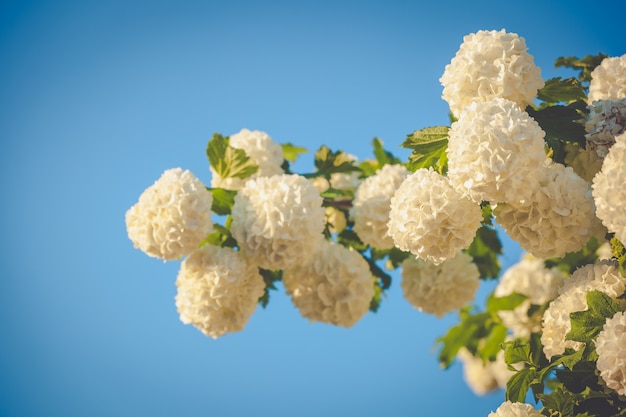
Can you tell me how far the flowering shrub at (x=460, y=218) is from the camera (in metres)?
1.74

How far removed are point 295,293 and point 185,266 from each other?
1.45ft

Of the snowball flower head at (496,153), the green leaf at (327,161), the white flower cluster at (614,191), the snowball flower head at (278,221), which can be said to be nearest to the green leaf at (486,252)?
the green leaf at (327,161)

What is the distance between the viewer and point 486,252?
3098mm

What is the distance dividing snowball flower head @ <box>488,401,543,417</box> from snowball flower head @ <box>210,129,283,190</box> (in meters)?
1.35

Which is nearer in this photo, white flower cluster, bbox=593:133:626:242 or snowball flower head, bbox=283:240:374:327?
white flower cluster, bbox=593:133:626:242

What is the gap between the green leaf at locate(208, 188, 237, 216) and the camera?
8.36 feet

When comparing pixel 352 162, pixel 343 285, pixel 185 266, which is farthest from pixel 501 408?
pixel 352 162

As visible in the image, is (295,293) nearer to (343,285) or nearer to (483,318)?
(343,285)

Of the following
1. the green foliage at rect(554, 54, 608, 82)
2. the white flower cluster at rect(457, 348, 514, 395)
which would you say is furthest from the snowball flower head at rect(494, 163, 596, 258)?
the white flower cluster at rect(457, 348, 514, 395)

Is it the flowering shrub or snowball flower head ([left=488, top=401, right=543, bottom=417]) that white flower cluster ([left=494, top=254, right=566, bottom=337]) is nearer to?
the flowering shrub

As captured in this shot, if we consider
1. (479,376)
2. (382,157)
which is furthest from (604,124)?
(479,376)

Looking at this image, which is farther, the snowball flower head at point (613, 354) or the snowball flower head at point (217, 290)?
the snowball flower head at point (217, 290)

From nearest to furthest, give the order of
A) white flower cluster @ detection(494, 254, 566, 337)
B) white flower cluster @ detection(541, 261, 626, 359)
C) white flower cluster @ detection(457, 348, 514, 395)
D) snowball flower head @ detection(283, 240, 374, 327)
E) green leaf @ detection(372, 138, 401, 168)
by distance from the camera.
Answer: white flower cluster @ detection(541, 261, 626, 359) → snowball flower head @ detection(283, 240, 374, 327) → green leaf @ detection(372, 138, 401, 168) → white flower cluster @ detection(494, 254, 566, 337) → white flower cluster @ detection(457, 348, 514, 395)

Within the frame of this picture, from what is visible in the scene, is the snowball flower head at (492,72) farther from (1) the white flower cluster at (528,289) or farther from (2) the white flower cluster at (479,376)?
(2) the white flower cluster at (479,376)
